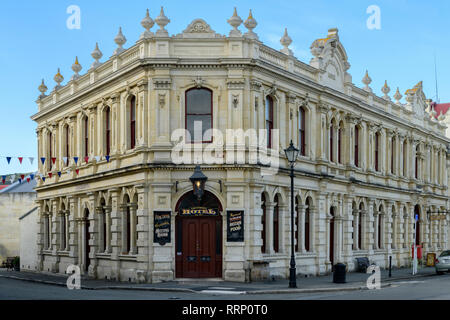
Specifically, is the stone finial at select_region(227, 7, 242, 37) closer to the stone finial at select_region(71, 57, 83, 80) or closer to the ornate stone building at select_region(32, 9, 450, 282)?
the ornate stone building at select_region(32, 9, 450, 282)

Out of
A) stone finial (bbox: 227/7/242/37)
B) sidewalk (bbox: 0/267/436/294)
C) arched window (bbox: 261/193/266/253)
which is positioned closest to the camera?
sidewalk (bbox: 0/267/436/294)

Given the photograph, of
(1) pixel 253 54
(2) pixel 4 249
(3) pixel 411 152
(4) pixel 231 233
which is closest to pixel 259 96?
(1) pixel 253 54

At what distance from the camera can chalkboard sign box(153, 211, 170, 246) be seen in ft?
100

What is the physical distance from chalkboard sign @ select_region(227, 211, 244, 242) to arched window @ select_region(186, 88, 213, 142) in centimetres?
353

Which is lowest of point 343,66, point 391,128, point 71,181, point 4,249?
point 4,249

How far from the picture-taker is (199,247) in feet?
102

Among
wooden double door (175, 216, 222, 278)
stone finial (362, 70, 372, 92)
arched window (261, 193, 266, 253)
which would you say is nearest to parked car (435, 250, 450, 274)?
stone finial (362, 70, 372, 92)

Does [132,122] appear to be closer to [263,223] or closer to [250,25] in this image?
[250,25]

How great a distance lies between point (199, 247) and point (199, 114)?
587 cm

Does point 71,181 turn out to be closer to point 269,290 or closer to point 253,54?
point 253,54

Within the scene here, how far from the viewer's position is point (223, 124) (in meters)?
31.3

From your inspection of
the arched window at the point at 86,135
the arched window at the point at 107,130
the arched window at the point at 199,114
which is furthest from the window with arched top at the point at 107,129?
the arched window at the point at 199,114

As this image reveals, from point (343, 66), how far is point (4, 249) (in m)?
31.6

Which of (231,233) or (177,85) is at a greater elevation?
(177,85)
